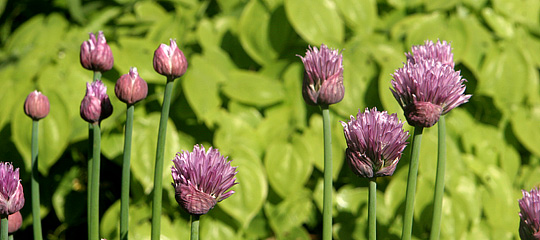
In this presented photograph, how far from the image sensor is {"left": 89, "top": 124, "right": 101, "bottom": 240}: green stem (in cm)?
67

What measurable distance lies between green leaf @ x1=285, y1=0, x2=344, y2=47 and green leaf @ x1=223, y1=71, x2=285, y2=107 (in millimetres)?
148

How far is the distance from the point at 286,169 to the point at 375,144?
2.60 feet

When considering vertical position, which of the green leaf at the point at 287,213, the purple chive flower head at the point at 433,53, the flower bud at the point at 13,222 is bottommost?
the green leaf at the point at 287,213

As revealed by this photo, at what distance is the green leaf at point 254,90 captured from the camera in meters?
1.41

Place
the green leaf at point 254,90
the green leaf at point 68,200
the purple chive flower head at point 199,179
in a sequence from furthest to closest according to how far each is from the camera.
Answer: the green leaf at point 68,200 < the green leaf at point 254,90 < the purple chive flower head at point 199,179

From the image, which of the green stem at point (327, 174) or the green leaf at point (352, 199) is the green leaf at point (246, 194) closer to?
the green leaf at point (352, 199)

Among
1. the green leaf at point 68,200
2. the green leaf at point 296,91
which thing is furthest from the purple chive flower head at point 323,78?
the green leaf at point 68,200

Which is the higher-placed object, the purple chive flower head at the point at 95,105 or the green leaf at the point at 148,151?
the purple chive flower head at the point at 95,105

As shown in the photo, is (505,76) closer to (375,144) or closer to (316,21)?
(316,21)

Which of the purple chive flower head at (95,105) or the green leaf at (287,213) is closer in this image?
the purple chive flower head at (95,105)

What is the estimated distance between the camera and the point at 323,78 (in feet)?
2.09

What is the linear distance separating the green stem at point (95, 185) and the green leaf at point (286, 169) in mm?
671

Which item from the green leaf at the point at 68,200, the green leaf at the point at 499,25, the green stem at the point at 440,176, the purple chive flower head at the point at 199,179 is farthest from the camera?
the green leaf at the point at 68,200

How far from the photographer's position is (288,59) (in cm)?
154
